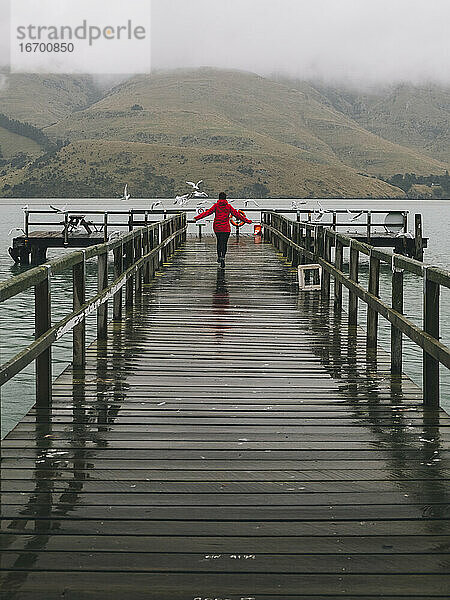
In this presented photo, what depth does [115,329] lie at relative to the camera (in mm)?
10742

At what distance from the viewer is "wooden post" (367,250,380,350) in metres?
9.15

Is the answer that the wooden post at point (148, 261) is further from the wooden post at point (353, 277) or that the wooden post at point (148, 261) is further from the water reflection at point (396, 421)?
the water reflection at point (396, 421)

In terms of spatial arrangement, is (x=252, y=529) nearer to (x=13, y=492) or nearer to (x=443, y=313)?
(x=13, y=492)

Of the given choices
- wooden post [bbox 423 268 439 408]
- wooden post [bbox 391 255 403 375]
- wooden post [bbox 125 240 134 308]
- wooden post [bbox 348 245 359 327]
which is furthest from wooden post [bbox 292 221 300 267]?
wooden post [bbox 423 268 439 408]

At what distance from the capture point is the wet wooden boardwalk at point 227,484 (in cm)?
381

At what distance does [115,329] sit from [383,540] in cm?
690

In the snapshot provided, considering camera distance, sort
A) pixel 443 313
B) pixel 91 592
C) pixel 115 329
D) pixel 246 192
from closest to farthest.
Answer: pixel 91 592 → pixel 115 329 → pixel 443 313 → pixel 246 192

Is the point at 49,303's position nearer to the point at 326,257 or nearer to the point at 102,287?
the point at 102,287

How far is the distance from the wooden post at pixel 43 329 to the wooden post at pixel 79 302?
131 centimetres

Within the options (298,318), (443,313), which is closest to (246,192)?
(443,313)

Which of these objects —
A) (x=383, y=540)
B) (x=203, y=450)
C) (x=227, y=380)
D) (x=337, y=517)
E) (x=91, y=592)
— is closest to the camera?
(x=91, y=592)

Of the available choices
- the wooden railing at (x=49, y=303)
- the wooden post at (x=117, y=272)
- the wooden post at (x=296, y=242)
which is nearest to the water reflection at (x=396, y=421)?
the wooden railing at (x=49, y=303)

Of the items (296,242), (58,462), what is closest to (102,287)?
(58,462)

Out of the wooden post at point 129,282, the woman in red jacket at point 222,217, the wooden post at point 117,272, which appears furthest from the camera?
the woman in red jacket at point 222,217
